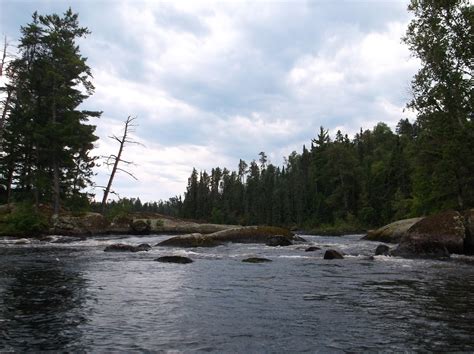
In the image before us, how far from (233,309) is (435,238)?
1556cm

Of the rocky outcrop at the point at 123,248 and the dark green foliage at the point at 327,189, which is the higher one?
the dark green foliage at the point at 327,189

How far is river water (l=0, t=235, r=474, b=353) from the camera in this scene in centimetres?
562

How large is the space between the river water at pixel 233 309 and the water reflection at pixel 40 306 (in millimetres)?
19


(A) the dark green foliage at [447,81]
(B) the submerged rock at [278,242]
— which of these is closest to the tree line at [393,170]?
(A) the dark green foliage at [447,81]

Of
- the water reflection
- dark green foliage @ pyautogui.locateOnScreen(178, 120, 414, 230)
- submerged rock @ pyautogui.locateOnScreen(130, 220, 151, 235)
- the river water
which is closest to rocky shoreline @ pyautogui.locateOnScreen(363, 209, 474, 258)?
the river water

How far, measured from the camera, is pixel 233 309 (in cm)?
→ 771

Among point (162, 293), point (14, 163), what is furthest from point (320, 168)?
point (162, 293)

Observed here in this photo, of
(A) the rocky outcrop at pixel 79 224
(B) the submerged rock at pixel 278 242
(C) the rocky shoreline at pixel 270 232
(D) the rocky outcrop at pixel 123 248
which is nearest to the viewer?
(C) the rocky shoreline at pixel 270 232

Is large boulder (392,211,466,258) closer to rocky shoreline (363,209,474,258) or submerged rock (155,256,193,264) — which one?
rocky shoreline (363,209,474,258)

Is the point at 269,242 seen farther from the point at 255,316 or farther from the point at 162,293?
the point at 255,316

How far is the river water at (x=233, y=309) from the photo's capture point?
5.62 m

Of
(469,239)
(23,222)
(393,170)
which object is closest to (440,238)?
(469,239)

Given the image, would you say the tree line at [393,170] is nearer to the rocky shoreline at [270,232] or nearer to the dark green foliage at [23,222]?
the rocky shoreline at [270,232]

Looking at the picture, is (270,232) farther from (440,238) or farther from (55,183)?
(55,183)
